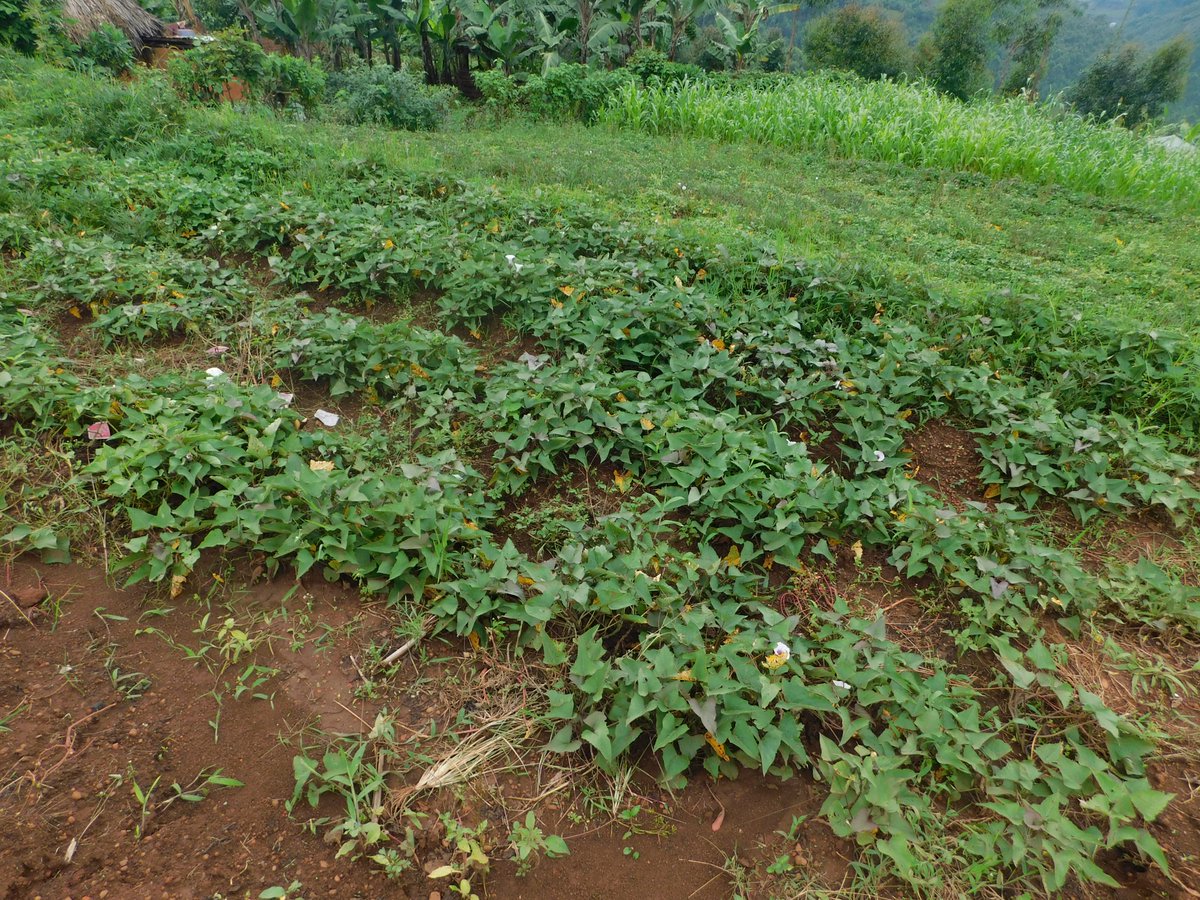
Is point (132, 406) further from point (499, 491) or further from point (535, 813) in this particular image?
point (535, 813)

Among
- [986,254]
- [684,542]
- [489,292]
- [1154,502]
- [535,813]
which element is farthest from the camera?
[986,254]

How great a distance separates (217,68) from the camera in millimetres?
7559

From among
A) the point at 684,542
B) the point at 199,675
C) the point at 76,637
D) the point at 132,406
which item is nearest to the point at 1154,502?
the point at 684,542

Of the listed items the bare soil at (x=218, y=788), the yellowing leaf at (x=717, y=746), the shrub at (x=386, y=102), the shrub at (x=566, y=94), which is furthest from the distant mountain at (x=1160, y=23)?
the bare soil at (x=218, y=788)

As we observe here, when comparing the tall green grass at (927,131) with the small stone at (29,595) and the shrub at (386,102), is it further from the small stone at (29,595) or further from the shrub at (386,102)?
the small stone at (29,595)

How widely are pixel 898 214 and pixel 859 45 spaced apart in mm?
28411

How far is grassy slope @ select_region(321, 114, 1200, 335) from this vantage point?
179 inches

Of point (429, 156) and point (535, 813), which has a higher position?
point (429, 156)

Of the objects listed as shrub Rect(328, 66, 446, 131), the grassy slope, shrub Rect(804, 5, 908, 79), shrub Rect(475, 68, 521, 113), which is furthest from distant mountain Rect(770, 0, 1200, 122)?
the grassy slope

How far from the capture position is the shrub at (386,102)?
344 inches

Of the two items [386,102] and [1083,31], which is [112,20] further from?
[1083,31]

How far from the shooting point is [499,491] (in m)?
2.86

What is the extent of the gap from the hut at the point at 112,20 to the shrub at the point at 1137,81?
111 feet

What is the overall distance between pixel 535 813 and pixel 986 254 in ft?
16.0
